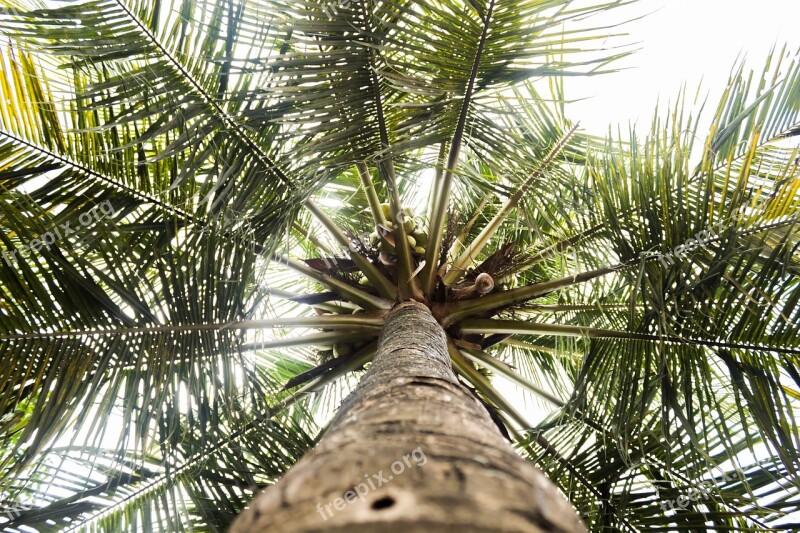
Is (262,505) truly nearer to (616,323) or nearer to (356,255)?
(356,255)

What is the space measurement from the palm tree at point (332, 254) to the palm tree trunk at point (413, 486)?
76 centimetres

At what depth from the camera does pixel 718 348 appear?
2.18 meters

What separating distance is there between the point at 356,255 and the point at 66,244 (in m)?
1.15

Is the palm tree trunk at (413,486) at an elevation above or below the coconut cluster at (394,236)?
below

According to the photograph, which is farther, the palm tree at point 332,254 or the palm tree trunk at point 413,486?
the palm tree at point 332,254

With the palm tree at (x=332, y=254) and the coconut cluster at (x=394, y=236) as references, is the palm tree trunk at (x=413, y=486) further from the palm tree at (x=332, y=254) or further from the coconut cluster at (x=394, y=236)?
the coconut cluster at (x=394, y=236)

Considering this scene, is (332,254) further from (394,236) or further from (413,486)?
(413,486)

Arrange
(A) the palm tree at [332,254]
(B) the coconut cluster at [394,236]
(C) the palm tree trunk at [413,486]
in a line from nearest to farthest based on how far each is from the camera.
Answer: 1. (C) the palm tree trunk at [413,486]
2. (A) the palm tree at [332,254]
3. (B) the coconut cluster at [394,236]

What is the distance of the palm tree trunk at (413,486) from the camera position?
41 centimetres

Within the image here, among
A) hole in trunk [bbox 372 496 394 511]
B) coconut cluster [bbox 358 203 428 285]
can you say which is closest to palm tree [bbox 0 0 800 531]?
coconut cluster [bbox 358 203 428 285]

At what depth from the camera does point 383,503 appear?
1.38 ft

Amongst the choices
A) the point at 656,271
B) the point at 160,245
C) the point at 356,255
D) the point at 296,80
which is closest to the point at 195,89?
the point at 296,80

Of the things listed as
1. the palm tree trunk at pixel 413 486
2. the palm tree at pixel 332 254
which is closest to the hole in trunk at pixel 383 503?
the palm tree trunk at pixel 413 486

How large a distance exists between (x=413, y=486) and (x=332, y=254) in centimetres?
239
